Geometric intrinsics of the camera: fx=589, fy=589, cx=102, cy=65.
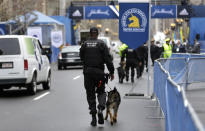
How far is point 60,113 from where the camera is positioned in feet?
42.7

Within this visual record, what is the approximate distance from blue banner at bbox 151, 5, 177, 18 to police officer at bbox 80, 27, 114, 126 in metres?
43.1

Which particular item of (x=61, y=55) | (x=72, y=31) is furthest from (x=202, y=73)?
(x=72, y=31)

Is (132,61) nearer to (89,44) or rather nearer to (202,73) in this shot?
(202,73)

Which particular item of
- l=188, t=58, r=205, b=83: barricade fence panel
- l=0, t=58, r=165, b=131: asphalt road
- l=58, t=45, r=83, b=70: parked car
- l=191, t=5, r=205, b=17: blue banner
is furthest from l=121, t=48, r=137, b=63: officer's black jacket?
l=191, t=5, r=205, b=17: blue banner

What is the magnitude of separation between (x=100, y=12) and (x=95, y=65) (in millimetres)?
43224

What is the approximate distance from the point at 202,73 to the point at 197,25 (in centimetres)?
3324

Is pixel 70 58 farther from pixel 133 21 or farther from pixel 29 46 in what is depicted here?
pixel 133 21

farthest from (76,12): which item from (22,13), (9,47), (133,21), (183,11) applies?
(9,47)

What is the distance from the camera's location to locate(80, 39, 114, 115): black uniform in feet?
35.3

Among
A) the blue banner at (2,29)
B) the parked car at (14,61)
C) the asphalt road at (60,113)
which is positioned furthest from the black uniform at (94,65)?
the blue banner at (2,29)

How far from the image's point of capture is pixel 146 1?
17.2 metres

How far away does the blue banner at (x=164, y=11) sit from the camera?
53.6 meters

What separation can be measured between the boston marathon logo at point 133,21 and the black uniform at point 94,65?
255 inches

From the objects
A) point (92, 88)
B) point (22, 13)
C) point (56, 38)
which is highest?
point (22, 13)
